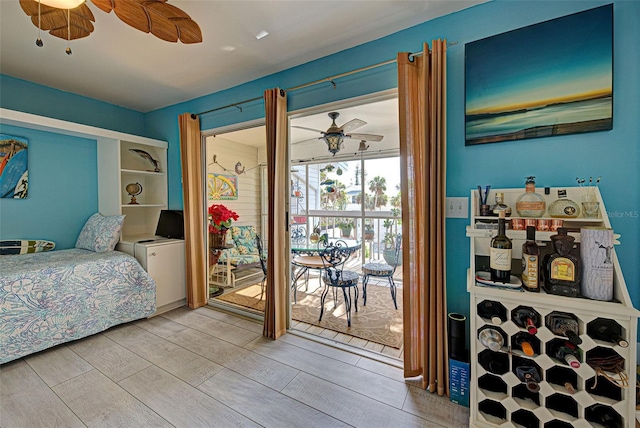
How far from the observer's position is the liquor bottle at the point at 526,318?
1272 millimetres

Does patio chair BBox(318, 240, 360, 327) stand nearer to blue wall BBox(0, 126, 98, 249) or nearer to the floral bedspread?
the floral bedspread

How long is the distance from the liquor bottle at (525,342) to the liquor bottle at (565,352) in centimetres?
5

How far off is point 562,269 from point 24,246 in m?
4.46

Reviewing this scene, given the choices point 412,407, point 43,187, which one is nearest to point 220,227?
point 43,187

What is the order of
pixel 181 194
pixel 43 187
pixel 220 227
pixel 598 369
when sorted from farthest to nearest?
pixel 220 227 < pixel 181 194 < pixel 43 187 < pixel 598 369

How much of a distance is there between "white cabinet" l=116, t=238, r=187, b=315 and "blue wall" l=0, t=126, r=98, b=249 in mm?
702

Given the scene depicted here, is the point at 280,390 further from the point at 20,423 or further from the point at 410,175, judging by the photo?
the point at 410,175

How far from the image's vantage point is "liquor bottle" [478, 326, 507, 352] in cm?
134

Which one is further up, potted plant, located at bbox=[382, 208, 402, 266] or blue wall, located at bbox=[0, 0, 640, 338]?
blue wall, located at bbox=[0, 0, 640, 338]

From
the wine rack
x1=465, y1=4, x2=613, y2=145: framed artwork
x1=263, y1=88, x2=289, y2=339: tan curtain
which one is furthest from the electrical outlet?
x1=263, y1=88, x2=289, y2=339: tan curtain

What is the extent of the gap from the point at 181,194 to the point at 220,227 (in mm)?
713

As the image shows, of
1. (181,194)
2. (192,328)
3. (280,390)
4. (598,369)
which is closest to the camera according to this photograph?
(598,369)

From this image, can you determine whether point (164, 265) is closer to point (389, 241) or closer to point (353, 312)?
point (353, 312)

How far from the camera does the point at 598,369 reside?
1.17 m
